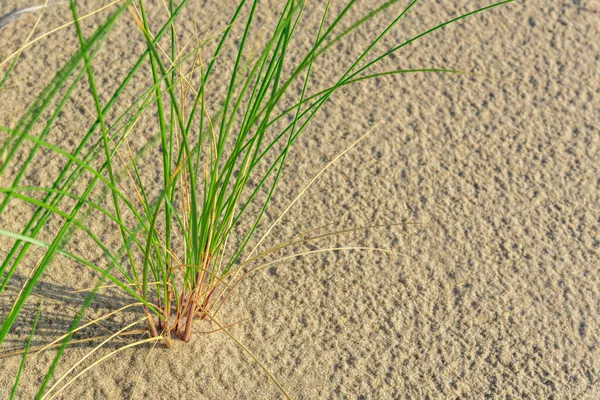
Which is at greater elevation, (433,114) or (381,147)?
(433,114)

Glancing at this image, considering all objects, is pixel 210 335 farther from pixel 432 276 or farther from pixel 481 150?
pixel 481 150

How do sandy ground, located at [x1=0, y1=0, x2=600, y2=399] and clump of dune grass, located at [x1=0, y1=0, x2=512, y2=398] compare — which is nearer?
clump of dune grass, located at [x1=0, y1=0, x2=512, y2=398]

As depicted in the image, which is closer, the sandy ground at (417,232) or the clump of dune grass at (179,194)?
the clump of dune grass at (179,194)

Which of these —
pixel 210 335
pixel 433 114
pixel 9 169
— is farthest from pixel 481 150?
pixel 9 169

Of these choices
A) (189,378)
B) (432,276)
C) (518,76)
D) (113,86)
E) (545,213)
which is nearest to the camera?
(189,378)

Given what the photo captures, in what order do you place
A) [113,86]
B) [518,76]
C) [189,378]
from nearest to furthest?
[189,378] < [113,86] < [518,76]

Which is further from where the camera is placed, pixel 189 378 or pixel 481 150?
pixel 481 150

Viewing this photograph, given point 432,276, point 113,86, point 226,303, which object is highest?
point 113,86
